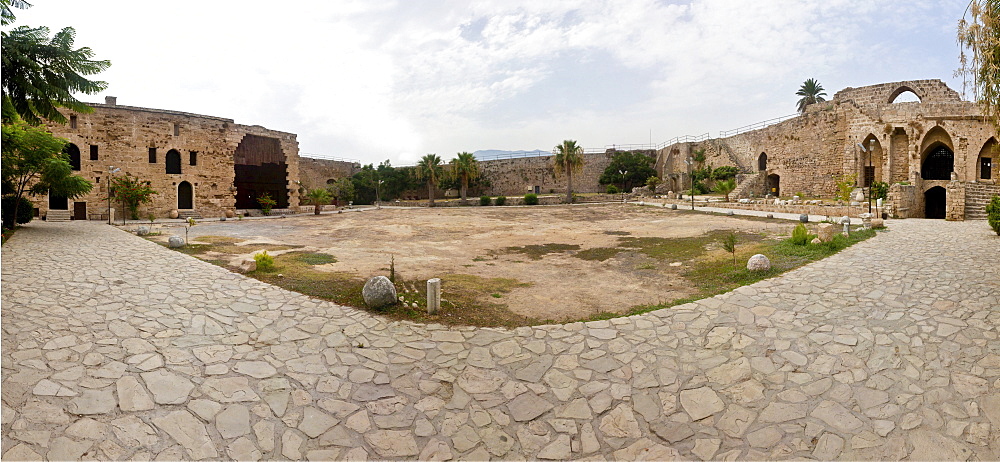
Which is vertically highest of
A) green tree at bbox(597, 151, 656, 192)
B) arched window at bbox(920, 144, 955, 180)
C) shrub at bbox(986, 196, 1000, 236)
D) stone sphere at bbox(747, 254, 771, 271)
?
green tree at bbox(597, 151, 656, 192)

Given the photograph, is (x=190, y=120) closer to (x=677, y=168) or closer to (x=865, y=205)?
(x=865, y=205)

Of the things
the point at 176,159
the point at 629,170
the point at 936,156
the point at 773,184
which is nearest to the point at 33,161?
the point at 176,159

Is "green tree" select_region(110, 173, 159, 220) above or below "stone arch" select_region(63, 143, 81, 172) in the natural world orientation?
below

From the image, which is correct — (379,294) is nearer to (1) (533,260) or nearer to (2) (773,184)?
(1) (533,260)

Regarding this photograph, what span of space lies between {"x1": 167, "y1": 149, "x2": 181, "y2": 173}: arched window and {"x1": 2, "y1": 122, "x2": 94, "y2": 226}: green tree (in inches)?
542

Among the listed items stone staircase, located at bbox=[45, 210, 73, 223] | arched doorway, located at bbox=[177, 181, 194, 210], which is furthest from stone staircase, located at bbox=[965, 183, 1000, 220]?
stone staircase, located at bbox=[45, 210, 73, 223]

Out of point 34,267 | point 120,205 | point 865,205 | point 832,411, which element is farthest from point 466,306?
point 120,205

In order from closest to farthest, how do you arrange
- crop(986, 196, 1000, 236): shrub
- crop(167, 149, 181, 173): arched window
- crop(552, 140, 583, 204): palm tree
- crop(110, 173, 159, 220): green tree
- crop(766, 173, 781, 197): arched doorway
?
crop(986, 196, 1000, 236): shrub
crop(110, 173, 159, 220): green tree
crop(167, 149, 181, 173): arched window
crop(766, 173, 781, 197): arched doorway
crop(552, 140, 583, 204): palm tree

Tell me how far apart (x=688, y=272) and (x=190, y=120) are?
31998 millimetres

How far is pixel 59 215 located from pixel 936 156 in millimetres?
52741

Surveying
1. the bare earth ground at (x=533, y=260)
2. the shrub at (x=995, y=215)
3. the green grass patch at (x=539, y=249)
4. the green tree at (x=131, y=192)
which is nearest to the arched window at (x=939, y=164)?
the bare earth ground at (x=533, y=260)

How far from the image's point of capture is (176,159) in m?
29.7

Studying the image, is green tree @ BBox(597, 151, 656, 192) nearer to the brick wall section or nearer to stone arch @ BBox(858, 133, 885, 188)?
stone arch @ BBox(858, 133, 885, 188)

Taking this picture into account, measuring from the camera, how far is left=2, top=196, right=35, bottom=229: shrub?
49.8 ft
